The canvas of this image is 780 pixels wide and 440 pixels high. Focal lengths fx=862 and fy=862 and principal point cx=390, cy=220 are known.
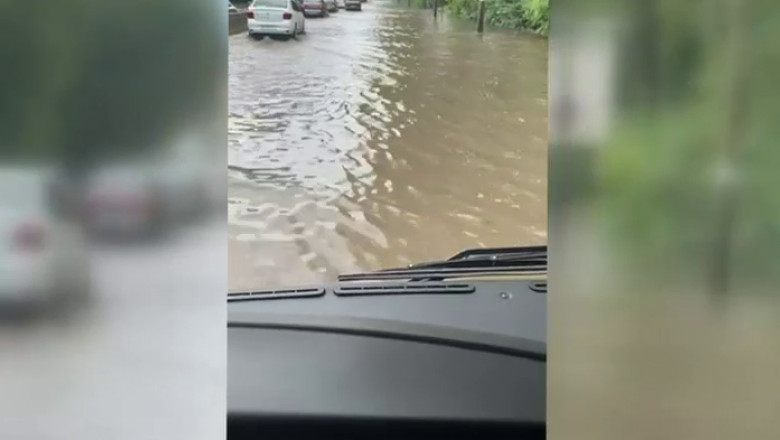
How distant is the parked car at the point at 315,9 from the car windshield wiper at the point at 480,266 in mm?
8679

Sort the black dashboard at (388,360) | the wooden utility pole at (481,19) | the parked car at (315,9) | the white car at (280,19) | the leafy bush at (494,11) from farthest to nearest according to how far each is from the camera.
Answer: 1. the parked car at (315,9)
2. the wooden utility pole at (481,19)
3. the white car at (280,19)
4. the leafy bush at (494,11)
5. the black dashboard at (388,360)

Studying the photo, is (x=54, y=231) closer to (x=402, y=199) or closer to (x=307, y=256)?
(x=307, y=256)

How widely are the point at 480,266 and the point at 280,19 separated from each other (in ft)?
25.8

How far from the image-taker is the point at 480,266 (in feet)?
5.87

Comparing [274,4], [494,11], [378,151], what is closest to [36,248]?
[378,151]

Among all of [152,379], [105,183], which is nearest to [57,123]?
[105,183]

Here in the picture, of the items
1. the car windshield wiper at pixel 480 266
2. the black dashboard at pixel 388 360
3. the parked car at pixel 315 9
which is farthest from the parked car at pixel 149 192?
the parked car at pixel 315 9

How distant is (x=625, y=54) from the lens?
805mm

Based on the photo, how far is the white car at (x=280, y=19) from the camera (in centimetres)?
824

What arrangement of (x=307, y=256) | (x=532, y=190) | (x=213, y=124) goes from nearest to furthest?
(x=213, y=124) → (x=307, y=256) → (x=532, y=190)

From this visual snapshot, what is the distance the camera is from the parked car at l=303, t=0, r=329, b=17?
10273 millimetres

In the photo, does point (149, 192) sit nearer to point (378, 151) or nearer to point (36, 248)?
point (36, 248)

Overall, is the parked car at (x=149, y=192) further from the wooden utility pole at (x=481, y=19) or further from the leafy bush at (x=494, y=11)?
the wooden utility pole at (x=481, y=19)

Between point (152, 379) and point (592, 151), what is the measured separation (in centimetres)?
50
